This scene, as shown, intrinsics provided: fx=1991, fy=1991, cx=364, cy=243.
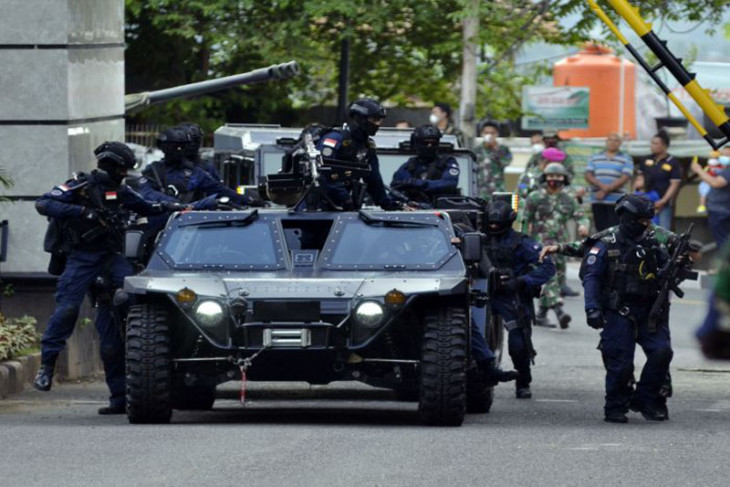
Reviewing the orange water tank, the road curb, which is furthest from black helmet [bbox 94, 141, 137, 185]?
the orange water tank

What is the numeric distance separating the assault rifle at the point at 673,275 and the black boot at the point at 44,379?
3.87 metres

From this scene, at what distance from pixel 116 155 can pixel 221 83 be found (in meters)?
5.64

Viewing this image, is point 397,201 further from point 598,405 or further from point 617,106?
point 617,106

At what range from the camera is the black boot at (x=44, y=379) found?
12750mm

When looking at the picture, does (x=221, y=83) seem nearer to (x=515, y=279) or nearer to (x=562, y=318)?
(x=562, y=318)

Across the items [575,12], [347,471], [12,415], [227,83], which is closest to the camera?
[347,471]

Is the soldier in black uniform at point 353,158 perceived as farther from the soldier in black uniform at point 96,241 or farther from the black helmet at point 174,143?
the black helmet at point 174,143

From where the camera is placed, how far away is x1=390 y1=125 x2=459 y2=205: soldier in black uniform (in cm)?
1509

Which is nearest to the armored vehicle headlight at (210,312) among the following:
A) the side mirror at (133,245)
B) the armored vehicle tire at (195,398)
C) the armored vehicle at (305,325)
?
the armored vehicle at (305,325)

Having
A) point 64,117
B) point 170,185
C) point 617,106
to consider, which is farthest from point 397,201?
point 617,106

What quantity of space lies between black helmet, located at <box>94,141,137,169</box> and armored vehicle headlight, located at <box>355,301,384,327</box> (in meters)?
2.36

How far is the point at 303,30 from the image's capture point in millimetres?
28125

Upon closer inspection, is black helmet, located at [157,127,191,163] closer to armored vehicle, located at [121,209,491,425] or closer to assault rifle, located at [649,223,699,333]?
armored vehicle, located at [121,209,491,425]

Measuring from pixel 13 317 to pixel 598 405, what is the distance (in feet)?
15.1
